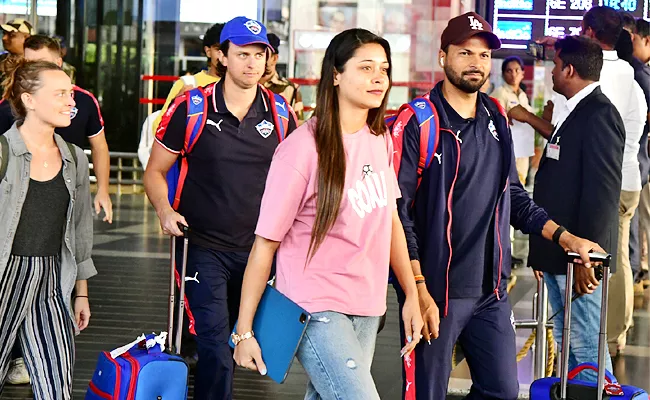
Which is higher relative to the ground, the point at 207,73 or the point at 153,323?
the point at 207,73

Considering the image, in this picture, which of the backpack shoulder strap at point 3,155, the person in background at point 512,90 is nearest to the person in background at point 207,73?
the backpack shoulder strap at point 3,155

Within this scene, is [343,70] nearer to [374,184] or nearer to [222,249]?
[374,184]

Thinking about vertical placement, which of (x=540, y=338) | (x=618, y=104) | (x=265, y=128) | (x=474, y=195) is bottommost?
(x=540, y=338)

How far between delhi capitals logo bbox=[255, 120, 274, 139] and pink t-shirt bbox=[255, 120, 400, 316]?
160 cm

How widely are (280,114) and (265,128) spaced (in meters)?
0.13

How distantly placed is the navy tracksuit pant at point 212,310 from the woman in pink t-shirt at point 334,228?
4.58 ft

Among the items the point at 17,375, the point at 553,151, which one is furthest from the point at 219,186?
the point at 17,375

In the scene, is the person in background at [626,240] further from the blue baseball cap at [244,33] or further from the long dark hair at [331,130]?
the long dark hair at [331,130]

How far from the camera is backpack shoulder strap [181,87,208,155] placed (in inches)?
208

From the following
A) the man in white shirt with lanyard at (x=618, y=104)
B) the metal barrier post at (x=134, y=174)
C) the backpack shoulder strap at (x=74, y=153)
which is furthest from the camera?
the metal barrier post at (x=134, y=174)

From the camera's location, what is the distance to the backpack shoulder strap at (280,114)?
5410mm

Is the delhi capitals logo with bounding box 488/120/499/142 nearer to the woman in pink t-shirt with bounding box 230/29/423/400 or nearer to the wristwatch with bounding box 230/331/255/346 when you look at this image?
the woman in pink t-shirt with bounding box 230/29/423/400

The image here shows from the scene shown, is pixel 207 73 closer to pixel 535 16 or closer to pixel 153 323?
pixel 153 323

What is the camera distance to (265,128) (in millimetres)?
5363
